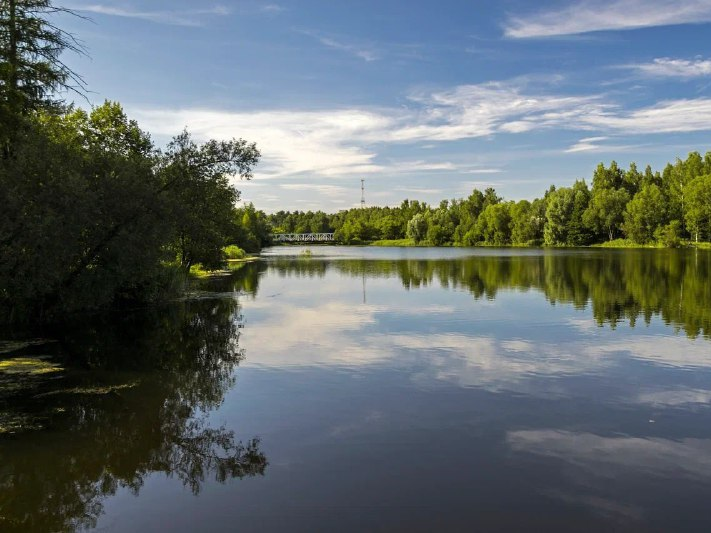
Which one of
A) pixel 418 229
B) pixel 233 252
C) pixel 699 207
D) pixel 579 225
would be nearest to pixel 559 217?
pixel 579 225

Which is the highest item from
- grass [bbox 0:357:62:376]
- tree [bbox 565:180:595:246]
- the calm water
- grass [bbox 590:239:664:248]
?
tree [bbox 565:180:595:246]

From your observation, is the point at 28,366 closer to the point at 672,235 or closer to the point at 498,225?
the point at 672,235

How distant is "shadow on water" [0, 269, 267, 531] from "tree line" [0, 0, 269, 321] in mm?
3674

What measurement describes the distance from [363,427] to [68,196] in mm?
15370

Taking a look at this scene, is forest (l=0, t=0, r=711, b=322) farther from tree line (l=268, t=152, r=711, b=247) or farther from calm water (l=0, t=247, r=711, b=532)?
tree line (l=268, t=152, r=711, b=247)

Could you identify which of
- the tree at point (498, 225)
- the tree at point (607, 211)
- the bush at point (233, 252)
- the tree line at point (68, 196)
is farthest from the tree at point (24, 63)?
the tree at point (498, 225)

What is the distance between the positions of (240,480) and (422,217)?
598ft

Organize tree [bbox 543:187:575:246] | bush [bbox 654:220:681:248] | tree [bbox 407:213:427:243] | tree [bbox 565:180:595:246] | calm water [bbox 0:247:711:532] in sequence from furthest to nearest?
tree [bbox 407:213:427:243] < tree [bbox 543:187:575:246] < tree [bbox 565:180:595:246] < bush [bbox 654:220:681:248] < calm water [bbox 0:247:711:532]

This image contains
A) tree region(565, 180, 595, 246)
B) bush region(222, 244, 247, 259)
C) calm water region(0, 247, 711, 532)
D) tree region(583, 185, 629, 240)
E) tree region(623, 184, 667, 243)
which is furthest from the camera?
tree region(565, 180, 595, 246)

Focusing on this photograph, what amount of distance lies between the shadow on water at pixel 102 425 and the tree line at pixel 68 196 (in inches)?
145

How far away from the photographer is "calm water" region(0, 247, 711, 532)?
904 centimetres

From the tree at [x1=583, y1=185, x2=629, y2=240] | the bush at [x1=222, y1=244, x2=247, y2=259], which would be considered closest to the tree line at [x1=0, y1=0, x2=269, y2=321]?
the bush at [x1=222, y1=244, x2=247, y2=259]

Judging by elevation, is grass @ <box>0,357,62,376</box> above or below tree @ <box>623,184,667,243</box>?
below

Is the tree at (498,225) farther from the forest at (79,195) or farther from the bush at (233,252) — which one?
the forest at (79,195)
